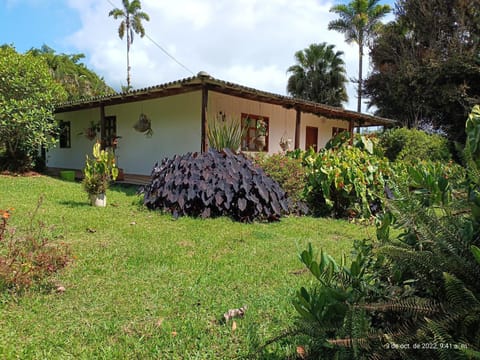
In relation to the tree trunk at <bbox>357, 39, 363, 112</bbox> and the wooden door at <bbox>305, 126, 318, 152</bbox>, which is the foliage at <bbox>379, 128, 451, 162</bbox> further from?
the tree trunk at <bbox>357, 39, 363, 112</bbox>

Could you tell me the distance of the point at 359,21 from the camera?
22734mm

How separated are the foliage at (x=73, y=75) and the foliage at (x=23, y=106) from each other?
31.2 ft

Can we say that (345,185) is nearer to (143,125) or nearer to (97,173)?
(97,173)

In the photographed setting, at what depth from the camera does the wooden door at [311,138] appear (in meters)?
13.2

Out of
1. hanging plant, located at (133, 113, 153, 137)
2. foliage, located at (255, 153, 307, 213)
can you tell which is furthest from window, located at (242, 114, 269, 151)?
foliage, located at (255, 153, 307, 213)

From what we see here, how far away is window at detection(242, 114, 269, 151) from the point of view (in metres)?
10.7

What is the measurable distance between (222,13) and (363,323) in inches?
542

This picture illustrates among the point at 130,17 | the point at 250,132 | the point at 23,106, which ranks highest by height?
the point at 130,17

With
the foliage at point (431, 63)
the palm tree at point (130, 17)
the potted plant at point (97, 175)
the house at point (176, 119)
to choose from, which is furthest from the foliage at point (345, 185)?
the palm tree at point (130, 17)

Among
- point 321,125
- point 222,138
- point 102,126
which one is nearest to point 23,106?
point 102,126

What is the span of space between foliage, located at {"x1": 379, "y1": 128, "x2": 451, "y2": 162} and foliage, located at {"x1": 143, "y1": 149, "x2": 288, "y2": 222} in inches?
350

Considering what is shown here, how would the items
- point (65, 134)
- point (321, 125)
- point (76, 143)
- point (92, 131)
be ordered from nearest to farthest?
point (92, 131)
point (76, 143)
point (321, 125)
point (65, 134)

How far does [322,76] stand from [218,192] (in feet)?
74.4

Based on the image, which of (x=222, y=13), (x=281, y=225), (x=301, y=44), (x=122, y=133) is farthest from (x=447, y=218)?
(x=301, y=44)
